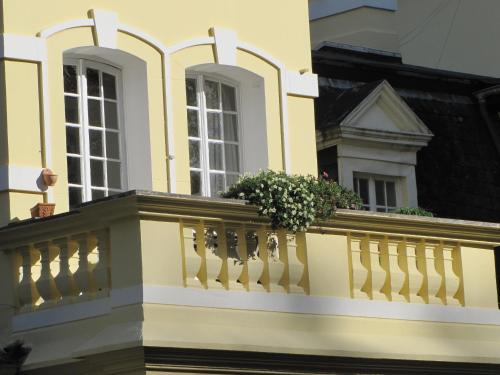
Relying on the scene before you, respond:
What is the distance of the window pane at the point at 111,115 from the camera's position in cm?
1938

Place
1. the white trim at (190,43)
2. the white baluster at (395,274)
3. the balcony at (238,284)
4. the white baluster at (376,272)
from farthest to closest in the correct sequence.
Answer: the white trim at (190,43) → the white baluster at (395,274) → the white baluster at (376,272) → the balcony at (238,284)

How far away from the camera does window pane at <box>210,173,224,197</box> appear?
19922mm

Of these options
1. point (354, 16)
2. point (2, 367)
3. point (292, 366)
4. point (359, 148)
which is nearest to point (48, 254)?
point (2, 367)

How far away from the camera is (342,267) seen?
1805cm

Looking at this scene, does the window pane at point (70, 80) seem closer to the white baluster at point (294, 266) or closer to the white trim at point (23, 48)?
the white trim at point (23, 48)

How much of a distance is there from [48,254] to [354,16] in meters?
10.2

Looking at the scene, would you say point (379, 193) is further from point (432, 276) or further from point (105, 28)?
point (105, 28)

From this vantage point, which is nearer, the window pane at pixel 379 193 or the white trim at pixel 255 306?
the white trim at pixel 255 306

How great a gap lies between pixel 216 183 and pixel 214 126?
0.56 metres

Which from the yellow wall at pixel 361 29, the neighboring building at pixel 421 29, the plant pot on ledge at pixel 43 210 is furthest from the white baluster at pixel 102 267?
the yellow wall at pixel 361 29

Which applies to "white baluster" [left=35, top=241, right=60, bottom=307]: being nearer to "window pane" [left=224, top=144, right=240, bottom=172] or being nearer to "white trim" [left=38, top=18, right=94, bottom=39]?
"white trim" [left=38, top=18, right=94, bottom=39]

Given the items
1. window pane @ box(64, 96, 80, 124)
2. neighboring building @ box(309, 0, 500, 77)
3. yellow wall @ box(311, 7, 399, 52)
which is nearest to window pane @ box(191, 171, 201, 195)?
window pane @ box(64, 96, 80, 124)

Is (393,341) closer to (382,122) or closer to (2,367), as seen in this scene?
(2,367)

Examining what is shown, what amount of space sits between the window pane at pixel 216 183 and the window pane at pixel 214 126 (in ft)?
1.24
